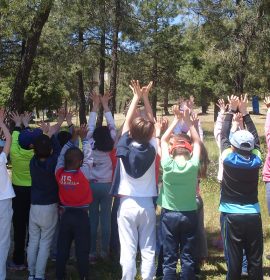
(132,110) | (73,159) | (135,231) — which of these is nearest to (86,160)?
(73,159)

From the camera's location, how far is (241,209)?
4.02 m

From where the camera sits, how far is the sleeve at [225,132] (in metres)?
4.47

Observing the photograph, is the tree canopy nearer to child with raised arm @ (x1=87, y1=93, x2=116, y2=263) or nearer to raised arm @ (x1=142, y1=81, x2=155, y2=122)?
child with raised arm @ (x1=87, y1=93, x2=116, y2=263)


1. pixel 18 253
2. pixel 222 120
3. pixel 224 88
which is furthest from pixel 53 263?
pixel 224 88

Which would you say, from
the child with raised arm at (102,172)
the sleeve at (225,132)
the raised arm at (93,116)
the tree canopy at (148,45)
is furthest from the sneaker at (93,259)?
the tree canopy at (148,45)

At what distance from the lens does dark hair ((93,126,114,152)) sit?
16.8ft

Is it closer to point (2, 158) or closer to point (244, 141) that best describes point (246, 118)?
point (244, 141)

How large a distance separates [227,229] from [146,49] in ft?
75.0

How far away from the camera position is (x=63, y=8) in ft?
34.4

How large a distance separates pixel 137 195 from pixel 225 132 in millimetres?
1147

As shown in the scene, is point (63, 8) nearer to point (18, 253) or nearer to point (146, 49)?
point (18, 253)

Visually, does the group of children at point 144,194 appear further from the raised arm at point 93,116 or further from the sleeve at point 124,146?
the raised arm at point 93,116

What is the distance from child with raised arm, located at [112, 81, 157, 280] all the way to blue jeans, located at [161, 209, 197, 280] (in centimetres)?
16

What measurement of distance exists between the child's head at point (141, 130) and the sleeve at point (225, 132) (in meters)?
0.82
